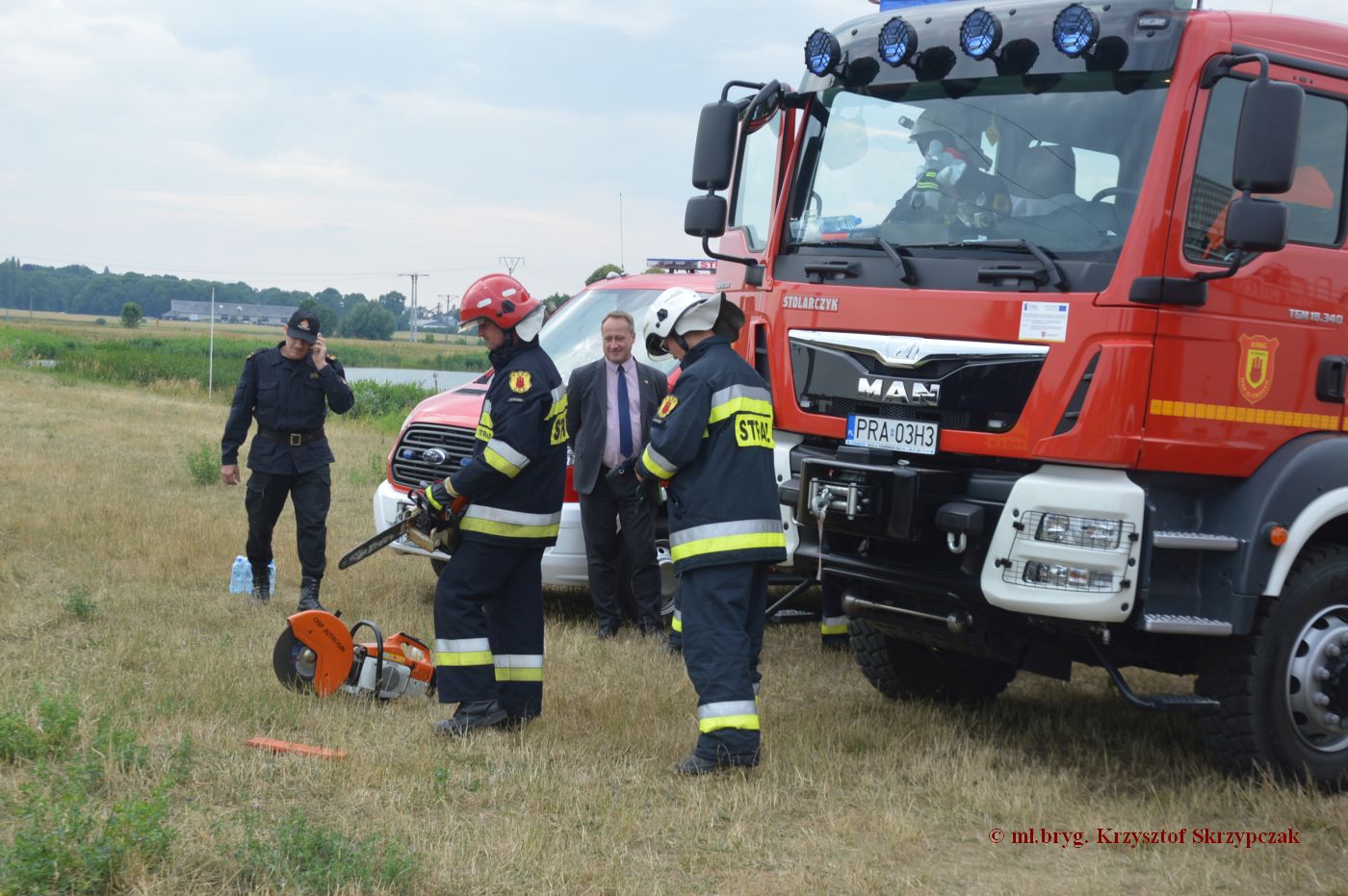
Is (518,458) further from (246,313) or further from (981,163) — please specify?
(246,313)

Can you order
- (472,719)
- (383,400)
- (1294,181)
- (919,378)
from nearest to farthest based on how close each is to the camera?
(1294,181), (919,378), (472,719), (383,400)

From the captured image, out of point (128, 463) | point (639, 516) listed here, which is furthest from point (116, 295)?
point (639, 516)

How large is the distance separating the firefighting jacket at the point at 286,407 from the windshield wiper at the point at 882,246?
3802mm

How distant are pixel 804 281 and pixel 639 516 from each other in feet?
8.31

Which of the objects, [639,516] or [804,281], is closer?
[804,281]

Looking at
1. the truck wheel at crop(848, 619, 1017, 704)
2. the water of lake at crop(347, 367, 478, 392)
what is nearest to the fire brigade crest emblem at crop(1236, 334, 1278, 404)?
the truck wheel at crop(848, 619, 1017, 704)

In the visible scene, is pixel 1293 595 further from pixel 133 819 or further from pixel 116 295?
pixel 116 295

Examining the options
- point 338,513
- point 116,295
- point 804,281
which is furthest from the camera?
point 116,295

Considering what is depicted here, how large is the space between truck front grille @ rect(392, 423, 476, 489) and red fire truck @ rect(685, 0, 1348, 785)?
123 inches

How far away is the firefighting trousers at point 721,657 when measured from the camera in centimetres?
553

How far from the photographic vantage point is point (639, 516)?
8273 millimetres

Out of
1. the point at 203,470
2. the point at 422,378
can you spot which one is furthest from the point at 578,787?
the point at 422,378

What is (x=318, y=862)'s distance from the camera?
4.09 m

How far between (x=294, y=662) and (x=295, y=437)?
2612mm
